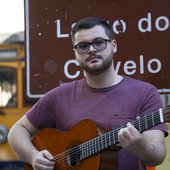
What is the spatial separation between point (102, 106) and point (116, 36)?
0.53 m

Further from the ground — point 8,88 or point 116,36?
point 116,36

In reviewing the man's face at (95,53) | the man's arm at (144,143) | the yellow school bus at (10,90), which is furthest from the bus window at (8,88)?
the man's arm at (144,143)

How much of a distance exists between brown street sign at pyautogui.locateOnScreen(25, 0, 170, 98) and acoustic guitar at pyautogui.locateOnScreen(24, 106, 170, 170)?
0.38 meters

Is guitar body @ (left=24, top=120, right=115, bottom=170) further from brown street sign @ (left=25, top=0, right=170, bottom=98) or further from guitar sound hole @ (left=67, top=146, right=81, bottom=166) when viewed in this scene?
brown street sign @ (left=25, top=0, right=170, bottom=98)

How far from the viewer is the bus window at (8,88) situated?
427 cm

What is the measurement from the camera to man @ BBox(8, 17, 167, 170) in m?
1.71

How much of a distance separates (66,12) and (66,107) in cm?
62

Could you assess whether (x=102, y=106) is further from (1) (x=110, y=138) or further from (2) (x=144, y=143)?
(2) (x=144, y=143)

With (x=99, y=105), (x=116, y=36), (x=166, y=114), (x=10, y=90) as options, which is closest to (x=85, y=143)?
(x=99, y=105)

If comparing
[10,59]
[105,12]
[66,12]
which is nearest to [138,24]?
[105,12]

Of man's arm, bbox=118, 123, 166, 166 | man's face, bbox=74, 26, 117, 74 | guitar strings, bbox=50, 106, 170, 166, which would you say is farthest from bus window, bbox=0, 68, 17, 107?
man's arm, bbox=118, 123, 166, 166

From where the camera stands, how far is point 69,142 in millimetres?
2033

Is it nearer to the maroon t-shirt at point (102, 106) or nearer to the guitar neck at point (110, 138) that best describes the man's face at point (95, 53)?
the maroon t-shirt at point (102, 106)

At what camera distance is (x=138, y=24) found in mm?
2264
